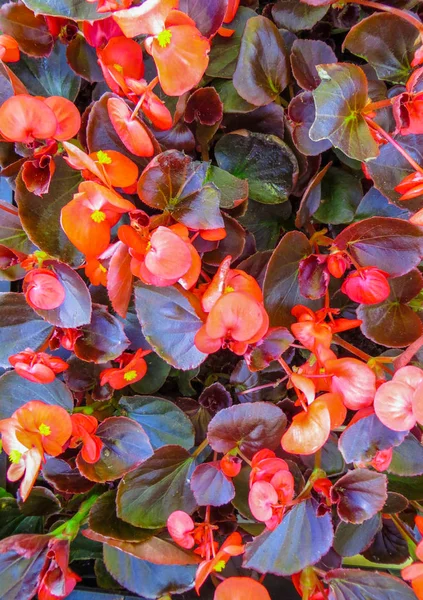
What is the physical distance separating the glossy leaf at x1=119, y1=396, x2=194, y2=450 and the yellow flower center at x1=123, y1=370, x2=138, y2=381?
0.08 meters

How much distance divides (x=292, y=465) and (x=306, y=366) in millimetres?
160

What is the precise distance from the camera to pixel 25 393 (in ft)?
2.42

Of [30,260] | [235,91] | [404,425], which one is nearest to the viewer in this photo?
[404,425]

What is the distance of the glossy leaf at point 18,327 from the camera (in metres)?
0.69

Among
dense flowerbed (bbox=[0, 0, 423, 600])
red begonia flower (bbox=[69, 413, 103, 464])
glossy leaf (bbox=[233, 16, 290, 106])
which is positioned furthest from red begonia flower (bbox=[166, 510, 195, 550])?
glossy leaf (bbox=[233, 16, 290, 106])

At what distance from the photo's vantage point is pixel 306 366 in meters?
0.65

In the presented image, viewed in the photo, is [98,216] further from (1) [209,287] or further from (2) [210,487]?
(2) [210,487]

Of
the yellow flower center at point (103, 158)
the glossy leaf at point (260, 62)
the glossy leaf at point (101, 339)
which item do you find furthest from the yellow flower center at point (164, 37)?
the glossy leaf at point (101, 339)

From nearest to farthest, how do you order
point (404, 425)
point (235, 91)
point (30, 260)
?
point (404, 425), point (30, 260), point (235, 91)

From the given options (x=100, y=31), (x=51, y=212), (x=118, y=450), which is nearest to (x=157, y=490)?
(x=118, y=450)

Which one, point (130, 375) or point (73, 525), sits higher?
point (130, 375)

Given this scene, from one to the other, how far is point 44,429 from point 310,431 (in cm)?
30

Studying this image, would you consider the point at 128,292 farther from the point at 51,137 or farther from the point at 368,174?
the point at 368,174

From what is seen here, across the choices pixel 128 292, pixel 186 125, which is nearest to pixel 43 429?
pixel 128 292
